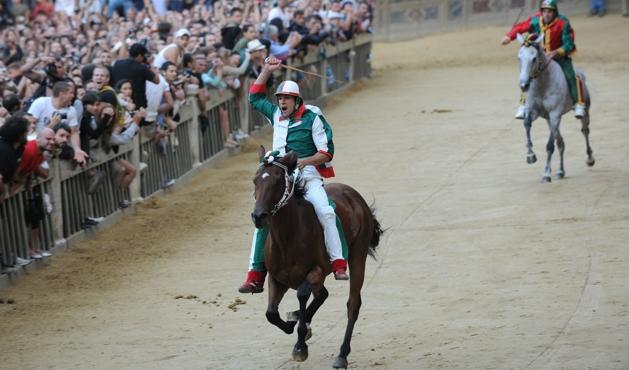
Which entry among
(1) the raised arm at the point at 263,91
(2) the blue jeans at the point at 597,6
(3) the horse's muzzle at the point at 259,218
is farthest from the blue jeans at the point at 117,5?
(3) the horse's muzzle at the point at 259,218

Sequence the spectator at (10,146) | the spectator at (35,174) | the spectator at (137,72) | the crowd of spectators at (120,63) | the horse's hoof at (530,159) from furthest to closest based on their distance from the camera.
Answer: the horse's hoof at (530,159) → the spectator at (137,72) → the crowd of spectators at (120,63) → the spectator at (35,174) → the spectator at (10,146)

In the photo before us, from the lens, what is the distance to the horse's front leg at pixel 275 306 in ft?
34.5

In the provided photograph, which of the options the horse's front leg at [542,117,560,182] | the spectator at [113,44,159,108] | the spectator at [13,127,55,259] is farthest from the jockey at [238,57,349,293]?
the horse's front leg at [542,117,560,182]

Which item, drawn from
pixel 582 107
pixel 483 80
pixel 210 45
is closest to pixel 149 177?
pixel 210 45

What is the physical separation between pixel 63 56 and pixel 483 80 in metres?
13.7

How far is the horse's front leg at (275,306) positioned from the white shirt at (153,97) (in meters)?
8.32

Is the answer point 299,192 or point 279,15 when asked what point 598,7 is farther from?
point 299,192

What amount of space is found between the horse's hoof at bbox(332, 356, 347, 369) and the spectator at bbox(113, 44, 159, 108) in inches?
341

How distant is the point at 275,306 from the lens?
1057 cm

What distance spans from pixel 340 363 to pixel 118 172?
7664 mm

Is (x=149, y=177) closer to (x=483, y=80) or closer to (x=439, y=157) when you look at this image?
(x=439, y=157)

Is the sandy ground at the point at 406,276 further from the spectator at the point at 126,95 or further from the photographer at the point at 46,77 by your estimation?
the photographer at the point at 46,77

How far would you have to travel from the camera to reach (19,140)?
1362 centimetres

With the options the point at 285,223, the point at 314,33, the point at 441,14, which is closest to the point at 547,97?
the point at 285,223
